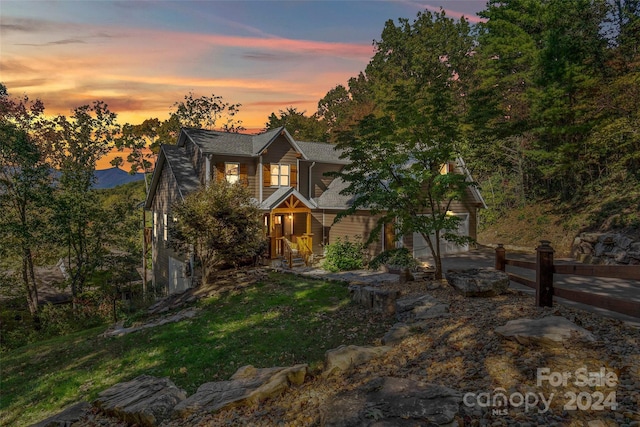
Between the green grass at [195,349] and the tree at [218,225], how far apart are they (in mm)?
2860

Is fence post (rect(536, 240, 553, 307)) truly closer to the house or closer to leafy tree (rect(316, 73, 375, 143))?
the house

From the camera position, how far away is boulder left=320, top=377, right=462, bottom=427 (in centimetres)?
378

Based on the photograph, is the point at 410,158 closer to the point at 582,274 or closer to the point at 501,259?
the point at 501,259

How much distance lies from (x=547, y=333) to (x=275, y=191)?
1924 cm

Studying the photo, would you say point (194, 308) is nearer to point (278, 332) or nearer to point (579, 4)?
point (278, 332)

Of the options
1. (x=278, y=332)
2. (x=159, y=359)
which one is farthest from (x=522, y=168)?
(x=159, y=359)

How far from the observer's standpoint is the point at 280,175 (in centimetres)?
2334

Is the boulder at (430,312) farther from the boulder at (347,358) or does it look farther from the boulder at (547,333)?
the boulder at (547,333)

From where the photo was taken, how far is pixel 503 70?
32656mm

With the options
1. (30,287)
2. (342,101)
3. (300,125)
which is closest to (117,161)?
(30,287)

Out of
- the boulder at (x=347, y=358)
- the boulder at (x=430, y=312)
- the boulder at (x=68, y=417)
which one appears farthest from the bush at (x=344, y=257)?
the boulder at (x=68, y=417)

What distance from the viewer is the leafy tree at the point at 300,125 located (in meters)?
57.3

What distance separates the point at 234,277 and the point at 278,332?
8.49 meters

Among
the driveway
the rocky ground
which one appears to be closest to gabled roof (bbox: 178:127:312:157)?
the driveway
